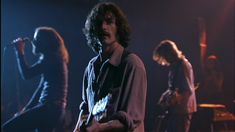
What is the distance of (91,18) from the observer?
172 centimetres

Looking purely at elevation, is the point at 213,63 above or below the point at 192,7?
below

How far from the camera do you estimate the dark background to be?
6.36 metres

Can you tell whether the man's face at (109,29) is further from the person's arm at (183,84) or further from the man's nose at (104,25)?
the person's arm at (183,84)

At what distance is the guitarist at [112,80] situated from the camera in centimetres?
152

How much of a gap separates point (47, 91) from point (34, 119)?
26cm

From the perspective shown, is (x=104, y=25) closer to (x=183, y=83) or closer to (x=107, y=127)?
(x=107, y=127)

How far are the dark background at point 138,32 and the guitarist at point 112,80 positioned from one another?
14.4 feet

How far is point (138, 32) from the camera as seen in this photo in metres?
6.99

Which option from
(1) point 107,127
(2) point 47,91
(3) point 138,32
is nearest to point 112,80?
(1) point 107,127

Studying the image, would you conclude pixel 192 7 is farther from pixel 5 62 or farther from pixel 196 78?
pixel 5 62

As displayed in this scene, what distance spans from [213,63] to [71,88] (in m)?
2.22

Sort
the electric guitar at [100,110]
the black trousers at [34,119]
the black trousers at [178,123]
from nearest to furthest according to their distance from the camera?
the electric guitar at [100,110]
the black trousers at [34,119]
the black trousers at [178,123]

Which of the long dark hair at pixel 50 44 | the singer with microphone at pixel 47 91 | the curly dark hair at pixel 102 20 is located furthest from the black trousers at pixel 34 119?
the curly dark hair at pixel 102 20

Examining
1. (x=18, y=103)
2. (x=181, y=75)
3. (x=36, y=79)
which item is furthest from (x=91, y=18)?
(x=36, y=79)
